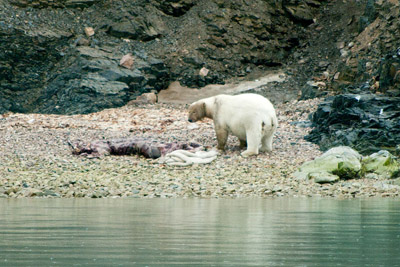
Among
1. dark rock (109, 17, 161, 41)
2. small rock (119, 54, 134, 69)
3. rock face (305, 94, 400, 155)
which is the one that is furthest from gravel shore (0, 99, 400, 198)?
dark rock (109, 17, 161, 41)

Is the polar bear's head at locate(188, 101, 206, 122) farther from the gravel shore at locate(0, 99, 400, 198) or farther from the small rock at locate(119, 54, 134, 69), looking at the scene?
the small rock at locate(119, 54, 134, 69)

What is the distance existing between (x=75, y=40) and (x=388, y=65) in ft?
52.2

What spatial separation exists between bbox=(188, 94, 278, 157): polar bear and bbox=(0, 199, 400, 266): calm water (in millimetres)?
5157

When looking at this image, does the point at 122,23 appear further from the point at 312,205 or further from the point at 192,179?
the point at 312,205

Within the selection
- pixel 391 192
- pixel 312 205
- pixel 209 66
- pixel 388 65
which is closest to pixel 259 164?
pixel 391 192

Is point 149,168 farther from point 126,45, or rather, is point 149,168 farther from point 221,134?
point 126,45

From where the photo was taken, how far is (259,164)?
12852 mm

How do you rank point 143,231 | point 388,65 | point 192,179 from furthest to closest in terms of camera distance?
point 388,65 → point 192,179 → point 143,231

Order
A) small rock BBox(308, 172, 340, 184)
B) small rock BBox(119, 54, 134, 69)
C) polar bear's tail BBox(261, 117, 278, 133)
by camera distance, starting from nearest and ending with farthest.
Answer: small rock BBox(308, 172, 340, 184) → polar bear's tail BBox(261, 117, 278, 133) → small rock BBox(119, 54, 134, 69)

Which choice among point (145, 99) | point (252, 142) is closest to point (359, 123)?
point (252, 142)

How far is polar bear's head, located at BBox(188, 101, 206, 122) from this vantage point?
1489 cm

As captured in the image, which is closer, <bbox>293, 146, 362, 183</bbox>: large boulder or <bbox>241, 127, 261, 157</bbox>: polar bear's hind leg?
<bbox>293, 146, 362, 183</bbox>: large boulder

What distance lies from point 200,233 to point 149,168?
7.09 metres

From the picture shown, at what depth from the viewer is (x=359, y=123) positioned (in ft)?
50.5
